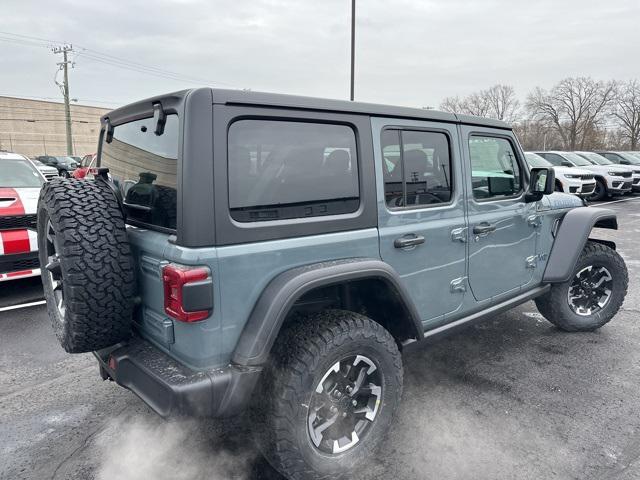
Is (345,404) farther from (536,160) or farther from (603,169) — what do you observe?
(603,169)

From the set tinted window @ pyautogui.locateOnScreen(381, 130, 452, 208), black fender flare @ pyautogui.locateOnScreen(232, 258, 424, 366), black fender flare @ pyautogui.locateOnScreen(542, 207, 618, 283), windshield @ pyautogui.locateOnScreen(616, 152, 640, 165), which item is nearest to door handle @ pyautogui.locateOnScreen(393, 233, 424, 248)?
tinted window @ pyautogui.locateOnScreen(381, 130, 452, 208)

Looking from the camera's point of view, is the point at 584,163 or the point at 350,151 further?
the point at 584,163

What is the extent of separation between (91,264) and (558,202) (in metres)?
3.56

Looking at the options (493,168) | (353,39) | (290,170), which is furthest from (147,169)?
(353,39)

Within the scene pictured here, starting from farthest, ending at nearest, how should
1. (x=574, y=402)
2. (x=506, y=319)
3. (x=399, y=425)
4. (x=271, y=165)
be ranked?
(x=506, y=319)
(x=574, y=402)
(x=399, y=425)
(x=271, y=165)

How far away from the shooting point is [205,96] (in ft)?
6.20

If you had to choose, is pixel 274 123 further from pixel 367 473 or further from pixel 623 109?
pixel 623 109

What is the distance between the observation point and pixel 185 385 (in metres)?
1.85

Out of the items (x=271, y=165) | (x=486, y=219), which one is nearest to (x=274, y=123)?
(x=271, y=165)

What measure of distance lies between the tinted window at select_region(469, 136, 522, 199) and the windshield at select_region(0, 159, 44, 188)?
5.80 metres

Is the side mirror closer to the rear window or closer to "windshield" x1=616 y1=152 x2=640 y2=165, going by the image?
the rear window

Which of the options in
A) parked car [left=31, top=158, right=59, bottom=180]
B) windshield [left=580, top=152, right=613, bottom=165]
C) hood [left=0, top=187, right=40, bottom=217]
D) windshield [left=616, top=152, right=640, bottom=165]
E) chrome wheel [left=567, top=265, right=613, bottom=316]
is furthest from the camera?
windshield [left=616, top=152, right=640, bottom=165]

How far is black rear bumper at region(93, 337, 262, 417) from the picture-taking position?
6.08ft

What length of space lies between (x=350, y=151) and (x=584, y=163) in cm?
1607
